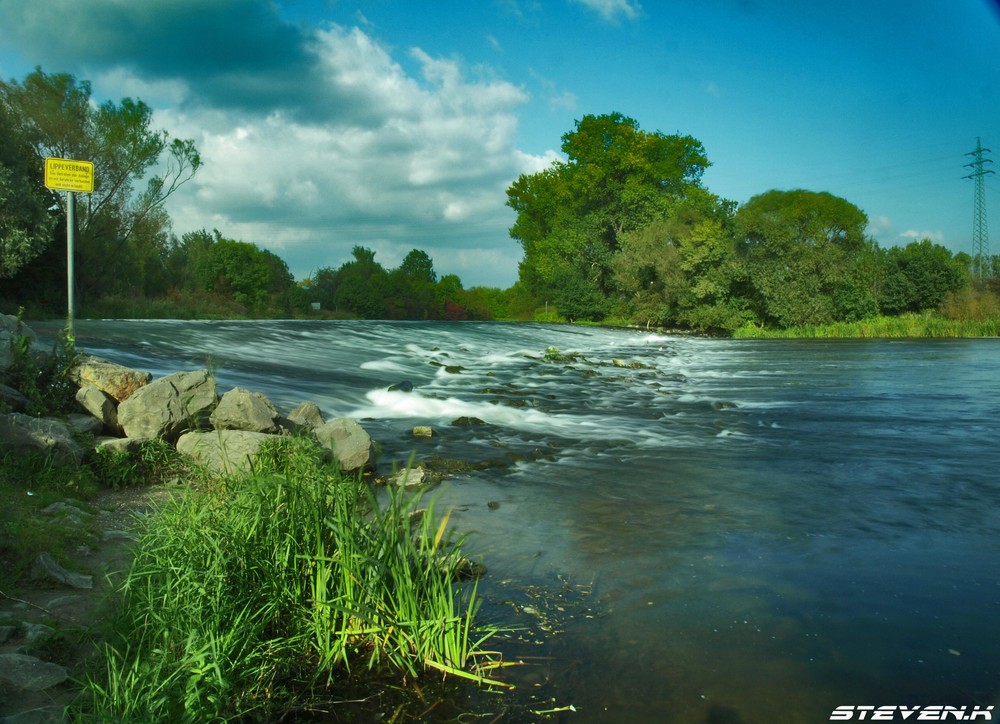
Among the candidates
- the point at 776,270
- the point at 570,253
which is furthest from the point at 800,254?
the point at 570,253

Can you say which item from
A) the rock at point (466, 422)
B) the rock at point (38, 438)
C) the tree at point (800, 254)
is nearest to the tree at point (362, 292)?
the tree at point (800, 254)

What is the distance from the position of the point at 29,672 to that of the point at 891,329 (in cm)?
4672

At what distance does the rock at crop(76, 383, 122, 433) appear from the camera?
7148mm

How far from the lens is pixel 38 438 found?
225 inches

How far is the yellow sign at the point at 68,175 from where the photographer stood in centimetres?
830

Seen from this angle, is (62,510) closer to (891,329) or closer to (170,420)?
(170,420)

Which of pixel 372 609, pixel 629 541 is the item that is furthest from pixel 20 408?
pixel 629 541

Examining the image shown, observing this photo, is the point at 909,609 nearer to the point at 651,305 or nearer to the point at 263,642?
the point at 263,642

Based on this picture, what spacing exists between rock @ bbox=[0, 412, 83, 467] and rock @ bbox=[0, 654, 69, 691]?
10.9 ft

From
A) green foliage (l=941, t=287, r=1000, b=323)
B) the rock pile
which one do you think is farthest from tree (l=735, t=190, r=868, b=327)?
the rock pile

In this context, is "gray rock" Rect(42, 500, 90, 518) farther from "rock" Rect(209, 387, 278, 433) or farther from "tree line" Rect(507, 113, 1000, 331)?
"tree line" Rect(507, 113, 1000, 331)

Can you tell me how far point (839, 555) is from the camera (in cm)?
525

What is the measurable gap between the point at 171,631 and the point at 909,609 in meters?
4.29

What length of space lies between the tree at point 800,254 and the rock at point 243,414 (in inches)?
1650
